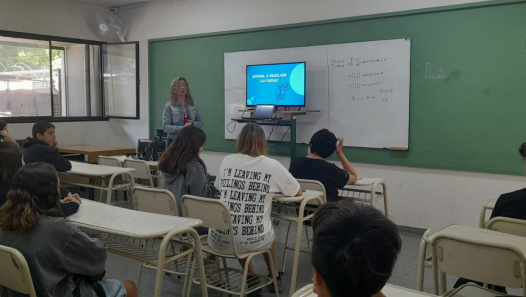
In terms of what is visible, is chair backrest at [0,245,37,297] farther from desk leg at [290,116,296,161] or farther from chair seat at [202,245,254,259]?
desk leg at [290,116,296,161]

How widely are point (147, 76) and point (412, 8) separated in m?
4.17

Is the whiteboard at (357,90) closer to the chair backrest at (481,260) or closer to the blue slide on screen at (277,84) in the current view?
the blue slide on screen at (277,84)

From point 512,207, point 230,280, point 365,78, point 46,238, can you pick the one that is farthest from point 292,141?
point 46,238

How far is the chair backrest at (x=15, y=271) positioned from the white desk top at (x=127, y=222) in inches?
16.8

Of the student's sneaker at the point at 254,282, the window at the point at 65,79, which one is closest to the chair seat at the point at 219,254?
the student's sneaker at the point at 254,282

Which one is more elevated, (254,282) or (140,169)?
(140,169)

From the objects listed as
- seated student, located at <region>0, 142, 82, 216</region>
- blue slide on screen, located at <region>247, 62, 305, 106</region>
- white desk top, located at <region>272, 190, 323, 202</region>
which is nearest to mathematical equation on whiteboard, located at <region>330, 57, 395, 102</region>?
blue slide on screen, located at <region>247, 62, 305, 106</region>

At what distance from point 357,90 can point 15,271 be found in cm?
402

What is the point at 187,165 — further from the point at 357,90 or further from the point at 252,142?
the point at 357,90

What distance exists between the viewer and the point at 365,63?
5.04 m

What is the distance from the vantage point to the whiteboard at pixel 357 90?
485cm

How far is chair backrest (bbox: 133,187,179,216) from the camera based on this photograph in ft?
9.43

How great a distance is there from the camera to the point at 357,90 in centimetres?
512

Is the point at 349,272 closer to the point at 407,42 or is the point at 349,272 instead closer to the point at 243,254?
the point at 243,254
